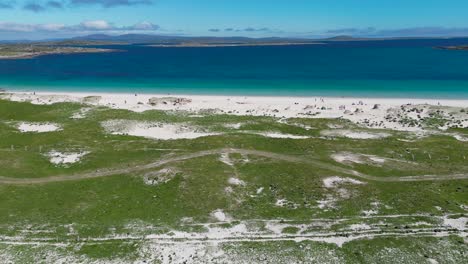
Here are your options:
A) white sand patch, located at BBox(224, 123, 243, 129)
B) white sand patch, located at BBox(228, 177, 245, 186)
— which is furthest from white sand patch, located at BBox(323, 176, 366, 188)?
white sand patch, located at BBox(224, 123, 243, 129)

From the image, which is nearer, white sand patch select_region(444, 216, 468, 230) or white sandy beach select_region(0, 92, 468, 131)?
white sand patch select_region(444, 216, 468, 230)

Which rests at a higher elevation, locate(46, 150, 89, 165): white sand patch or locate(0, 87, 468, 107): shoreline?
locate(0, 87, 468, 107): shoreline

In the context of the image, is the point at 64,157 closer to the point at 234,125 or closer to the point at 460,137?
the point at 234,125

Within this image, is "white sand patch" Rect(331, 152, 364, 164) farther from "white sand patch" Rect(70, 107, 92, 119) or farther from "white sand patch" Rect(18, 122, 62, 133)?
"white sand patch" Rect(70, 107, 92, 119)

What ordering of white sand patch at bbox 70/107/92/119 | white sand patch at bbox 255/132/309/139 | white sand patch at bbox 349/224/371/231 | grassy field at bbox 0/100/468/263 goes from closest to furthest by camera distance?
grassy field at bbox 0/100/468/263, white sand patch at bbox 349/224/371/231, white sand patch at bbox 255/132/309/139, white sand patch at bbox 70/107/92/119

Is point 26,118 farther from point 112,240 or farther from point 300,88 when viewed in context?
point 300,88

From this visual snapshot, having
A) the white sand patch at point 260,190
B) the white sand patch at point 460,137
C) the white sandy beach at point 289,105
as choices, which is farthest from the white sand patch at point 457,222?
the white sandy beach at point 289,105
